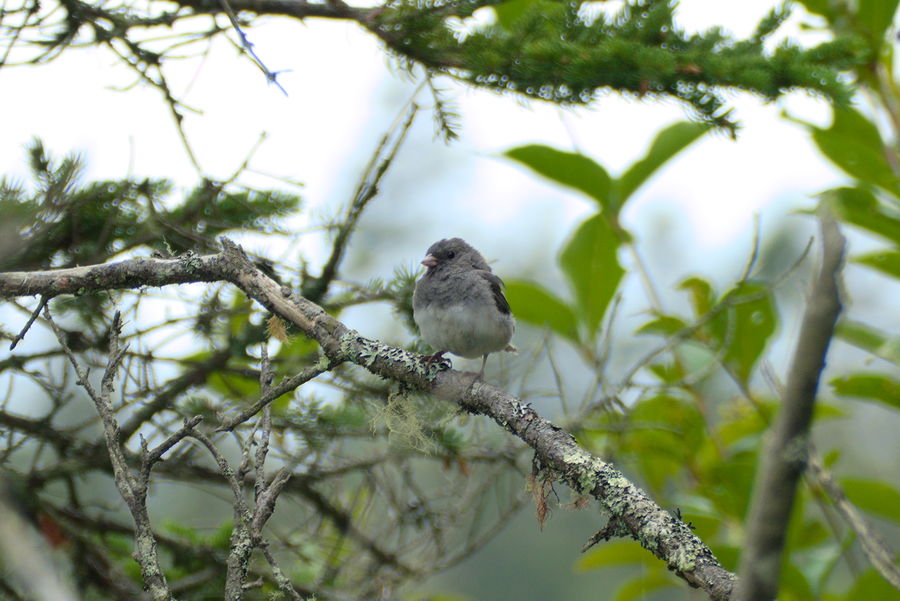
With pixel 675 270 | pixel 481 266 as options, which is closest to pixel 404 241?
pixel 675 270

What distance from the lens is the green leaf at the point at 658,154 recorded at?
2885 mm

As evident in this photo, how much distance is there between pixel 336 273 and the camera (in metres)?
2.69

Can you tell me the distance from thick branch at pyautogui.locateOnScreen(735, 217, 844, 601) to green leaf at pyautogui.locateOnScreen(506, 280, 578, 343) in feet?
7.63

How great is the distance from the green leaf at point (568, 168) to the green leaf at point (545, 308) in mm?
414

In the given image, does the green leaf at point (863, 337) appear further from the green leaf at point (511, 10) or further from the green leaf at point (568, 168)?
the green leaf at point (511, 10)

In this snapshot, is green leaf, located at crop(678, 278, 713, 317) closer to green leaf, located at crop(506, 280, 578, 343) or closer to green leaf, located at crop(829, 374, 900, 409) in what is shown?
green leaf, located at crop(506, 280, 578, 343)

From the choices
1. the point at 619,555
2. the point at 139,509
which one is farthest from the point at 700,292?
the point at 139,509

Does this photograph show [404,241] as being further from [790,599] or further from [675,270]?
[790,599]

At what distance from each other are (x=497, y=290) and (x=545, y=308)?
1.81 ft

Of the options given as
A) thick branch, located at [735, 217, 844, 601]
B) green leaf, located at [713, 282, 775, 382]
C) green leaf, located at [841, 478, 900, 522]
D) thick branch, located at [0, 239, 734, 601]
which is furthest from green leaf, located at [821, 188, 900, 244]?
thick branch, located at [735, 217, 844, 601]

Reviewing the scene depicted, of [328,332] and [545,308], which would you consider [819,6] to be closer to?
[545,308]

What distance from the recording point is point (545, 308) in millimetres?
3076

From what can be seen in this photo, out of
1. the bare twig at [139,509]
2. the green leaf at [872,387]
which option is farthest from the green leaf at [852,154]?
the bare twig at [139,509]

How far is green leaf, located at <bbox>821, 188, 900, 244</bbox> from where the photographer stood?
237cm
